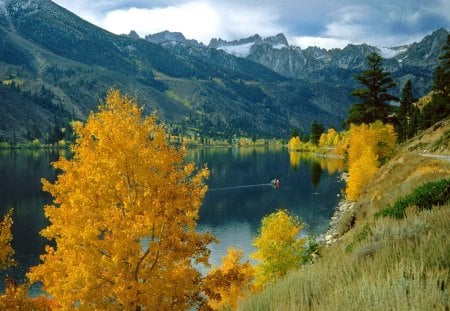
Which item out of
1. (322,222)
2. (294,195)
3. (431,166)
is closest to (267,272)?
(431,166)

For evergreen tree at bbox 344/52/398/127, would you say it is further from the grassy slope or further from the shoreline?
the grassy slope

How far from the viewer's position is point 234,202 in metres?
105

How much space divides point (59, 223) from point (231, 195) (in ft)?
325

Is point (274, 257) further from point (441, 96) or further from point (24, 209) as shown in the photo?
point (24, 209)

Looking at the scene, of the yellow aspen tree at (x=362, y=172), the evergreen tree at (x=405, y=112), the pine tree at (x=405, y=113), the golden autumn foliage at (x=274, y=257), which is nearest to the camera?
the golden autumn foliage at (x=274, y=257)

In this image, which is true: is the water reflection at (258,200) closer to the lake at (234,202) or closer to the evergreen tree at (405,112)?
the lake at (234,202)

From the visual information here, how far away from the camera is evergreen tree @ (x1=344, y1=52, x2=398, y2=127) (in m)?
61.9

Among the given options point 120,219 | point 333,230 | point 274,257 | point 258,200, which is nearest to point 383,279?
point 120,219

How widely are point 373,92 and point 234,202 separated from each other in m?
51.6

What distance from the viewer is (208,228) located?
7981 cm

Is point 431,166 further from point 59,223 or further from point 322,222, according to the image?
point 322,222

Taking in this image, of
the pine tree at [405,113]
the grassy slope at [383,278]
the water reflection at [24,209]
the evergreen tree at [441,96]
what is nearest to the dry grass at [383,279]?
the grassy slope at [383,278]

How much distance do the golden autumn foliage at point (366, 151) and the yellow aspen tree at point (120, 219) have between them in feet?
151

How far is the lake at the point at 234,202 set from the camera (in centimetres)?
6854
